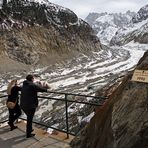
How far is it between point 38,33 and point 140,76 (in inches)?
2244

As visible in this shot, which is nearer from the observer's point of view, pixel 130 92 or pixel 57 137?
pixel 130 92

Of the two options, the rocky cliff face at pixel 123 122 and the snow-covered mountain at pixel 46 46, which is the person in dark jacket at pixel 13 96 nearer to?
the rocky cliff face at pixel 123 122

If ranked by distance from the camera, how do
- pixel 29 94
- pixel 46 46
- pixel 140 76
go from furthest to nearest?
pixel 46 46, pixel 29 94, pixel 140 76

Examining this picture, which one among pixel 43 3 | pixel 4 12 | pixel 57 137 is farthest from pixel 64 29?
pixel 57 137

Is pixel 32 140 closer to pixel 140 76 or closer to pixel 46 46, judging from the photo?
pixel 140 76

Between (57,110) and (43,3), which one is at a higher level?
(43,3)

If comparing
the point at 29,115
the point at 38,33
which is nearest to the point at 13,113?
the point at 29,115

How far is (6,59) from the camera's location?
2009 inches

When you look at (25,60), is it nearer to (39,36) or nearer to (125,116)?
(39,36)

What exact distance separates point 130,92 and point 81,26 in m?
72.3

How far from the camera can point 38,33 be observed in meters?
62.0

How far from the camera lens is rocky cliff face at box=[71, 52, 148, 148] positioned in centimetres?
507

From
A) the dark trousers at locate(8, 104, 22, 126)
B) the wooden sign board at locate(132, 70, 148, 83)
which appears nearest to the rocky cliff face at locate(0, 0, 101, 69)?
the dark trousers at locate(8, 104, 22, 126)

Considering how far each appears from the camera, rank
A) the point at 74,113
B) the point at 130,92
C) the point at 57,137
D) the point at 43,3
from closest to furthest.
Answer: the point at 130,92 → the point at 57,137 → the point at 74,113 → the point at 43,3
